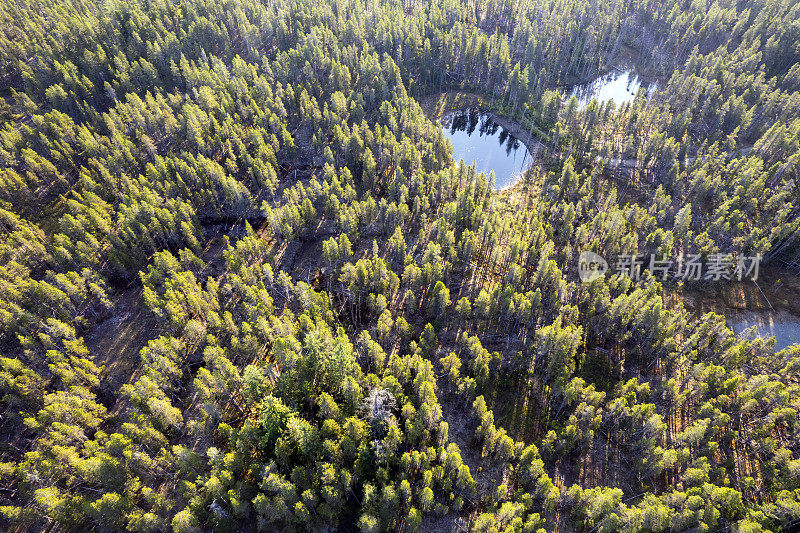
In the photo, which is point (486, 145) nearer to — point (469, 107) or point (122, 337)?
point (469, 107)

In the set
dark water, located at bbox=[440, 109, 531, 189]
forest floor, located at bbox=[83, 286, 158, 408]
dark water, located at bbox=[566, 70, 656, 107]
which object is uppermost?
dark water, located at bbox=[566, 70, 656, 107]

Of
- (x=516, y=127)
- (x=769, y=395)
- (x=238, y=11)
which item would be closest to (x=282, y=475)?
(x=769, y=395)

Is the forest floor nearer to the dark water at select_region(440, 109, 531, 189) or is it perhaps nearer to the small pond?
the dark water at select_region(440, 109, 531, 189)

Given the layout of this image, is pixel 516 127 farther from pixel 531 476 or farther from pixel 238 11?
pixel 238 11

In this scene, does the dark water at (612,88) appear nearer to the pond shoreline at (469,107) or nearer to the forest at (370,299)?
the forest at (370,299)

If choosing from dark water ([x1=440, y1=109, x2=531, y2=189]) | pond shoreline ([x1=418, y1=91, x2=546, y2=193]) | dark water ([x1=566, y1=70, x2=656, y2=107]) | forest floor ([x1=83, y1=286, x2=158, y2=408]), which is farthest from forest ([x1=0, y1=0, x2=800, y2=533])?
dark water ([x1=566, y1=70, x2=656, y2=107])

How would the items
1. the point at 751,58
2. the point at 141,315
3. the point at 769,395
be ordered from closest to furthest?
1. the point at 769,395
2. the point at 141,315
3. the point at 751,58

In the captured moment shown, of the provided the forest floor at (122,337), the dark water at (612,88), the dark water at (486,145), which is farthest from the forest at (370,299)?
the dark water at (612,88)
